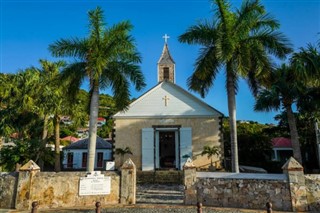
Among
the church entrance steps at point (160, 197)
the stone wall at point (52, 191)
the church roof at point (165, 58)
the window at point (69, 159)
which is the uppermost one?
the church roof at point (165, 58)

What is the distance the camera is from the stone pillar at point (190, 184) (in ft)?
33.1

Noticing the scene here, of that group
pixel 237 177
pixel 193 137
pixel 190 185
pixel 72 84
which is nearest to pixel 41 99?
pixel 72 84

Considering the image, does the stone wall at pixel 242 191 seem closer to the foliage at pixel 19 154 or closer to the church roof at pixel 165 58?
the foliage at pixel 19 154

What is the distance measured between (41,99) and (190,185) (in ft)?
47.9

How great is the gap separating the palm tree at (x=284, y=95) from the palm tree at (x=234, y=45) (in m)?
1.51

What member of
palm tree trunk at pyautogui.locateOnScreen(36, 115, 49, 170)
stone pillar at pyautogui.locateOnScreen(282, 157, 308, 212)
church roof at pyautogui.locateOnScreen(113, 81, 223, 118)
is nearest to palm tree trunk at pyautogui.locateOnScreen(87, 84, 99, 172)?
church roof at pyautogui.locateOnScreen(113, 81, 223, 118)

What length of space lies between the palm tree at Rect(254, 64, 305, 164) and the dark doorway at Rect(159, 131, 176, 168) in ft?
23.2

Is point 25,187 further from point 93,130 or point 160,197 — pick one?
point 160,197

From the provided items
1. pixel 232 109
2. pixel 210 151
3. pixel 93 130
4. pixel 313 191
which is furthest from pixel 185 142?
pixel 313 191

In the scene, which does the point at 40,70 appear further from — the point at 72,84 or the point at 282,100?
the point at 282,100

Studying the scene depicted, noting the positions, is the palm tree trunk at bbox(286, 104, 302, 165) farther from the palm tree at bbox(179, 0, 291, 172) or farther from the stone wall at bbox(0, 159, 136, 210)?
the stone wall at bbox(0, 159, 136, 210)

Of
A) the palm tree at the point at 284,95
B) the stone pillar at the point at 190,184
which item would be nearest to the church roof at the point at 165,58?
the palm tree at the point at 284,95

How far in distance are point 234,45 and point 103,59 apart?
6615 millimetres

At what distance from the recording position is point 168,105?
64.7ft
